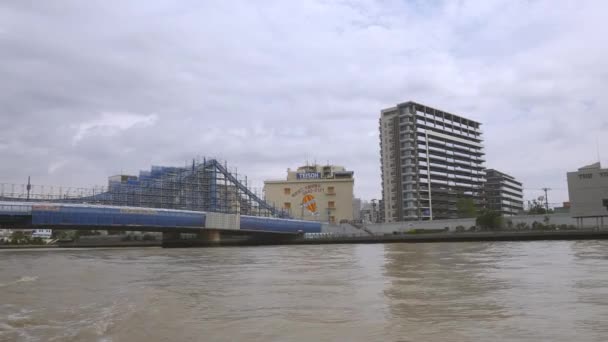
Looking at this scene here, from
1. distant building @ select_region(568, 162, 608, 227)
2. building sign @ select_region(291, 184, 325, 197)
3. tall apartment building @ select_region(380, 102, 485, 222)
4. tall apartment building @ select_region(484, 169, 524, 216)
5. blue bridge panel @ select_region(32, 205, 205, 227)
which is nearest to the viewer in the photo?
distant building @ select_region(568, 162, 608, 227)

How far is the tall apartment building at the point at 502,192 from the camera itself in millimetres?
173375

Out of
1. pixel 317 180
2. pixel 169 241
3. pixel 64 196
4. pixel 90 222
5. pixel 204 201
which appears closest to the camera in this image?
pixel 90 222

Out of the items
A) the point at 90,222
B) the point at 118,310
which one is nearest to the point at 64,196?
the point at 90,222

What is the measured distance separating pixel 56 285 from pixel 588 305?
15815 millimetres

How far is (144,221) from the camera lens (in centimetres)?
7325

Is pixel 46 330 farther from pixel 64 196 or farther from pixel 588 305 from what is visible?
pixel 64 196

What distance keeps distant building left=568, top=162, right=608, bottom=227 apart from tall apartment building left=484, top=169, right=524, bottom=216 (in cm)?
10400

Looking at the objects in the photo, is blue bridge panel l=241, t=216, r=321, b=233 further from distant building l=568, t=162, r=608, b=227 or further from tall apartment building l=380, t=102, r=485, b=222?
distant building l=568, t=162, r=608, b=227

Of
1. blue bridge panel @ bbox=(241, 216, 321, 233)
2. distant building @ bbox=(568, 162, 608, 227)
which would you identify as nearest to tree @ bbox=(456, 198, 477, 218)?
blue bridge panel @ bbox=(241, 216, 321, 233)

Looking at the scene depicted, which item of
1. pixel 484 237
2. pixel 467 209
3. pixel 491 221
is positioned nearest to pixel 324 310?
pixel 484 237

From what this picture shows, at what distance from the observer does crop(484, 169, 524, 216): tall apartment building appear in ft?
569

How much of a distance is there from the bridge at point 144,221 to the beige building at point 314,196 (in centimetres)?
2917

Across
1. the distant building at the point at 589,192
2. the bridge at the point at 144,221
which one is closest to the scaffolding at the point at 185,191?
the bridge at the point at 144,221

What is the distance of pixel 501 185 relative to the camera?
Result: 17862 centimetres
